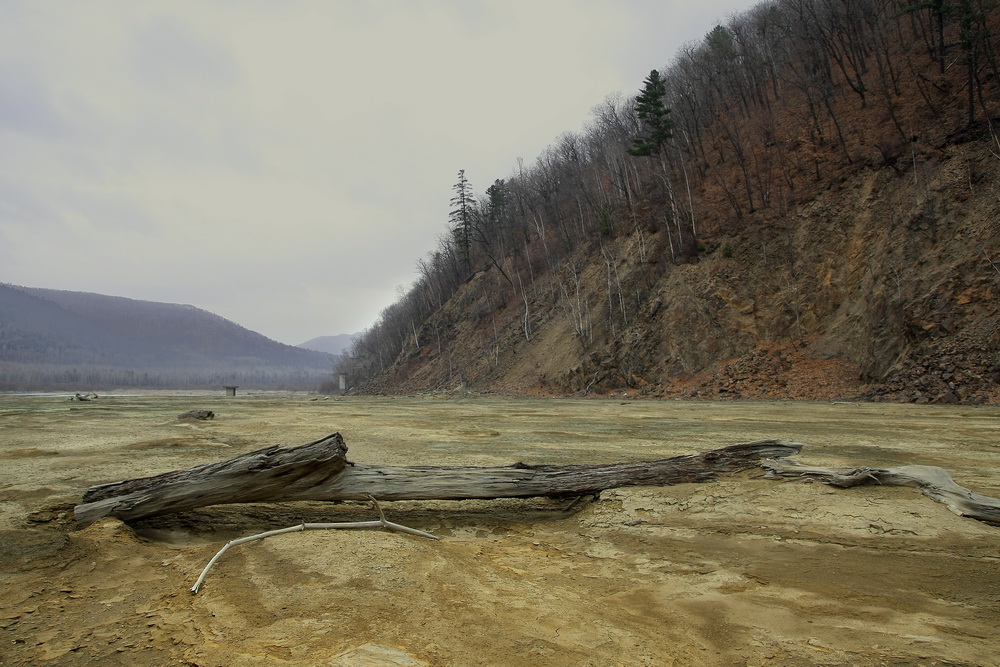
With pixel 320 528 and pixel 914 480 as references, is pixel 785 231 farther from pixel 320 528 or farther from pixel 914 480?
pixel 320 528

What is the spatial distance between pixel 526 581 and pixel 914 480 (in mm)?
4870

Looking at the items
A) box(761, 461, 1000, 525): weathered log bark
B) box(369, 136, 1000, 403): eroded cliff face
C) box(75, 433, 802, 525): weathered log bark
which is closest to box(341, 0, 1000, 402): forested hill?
box(369, 136, 1000, 403): eroded cliff face

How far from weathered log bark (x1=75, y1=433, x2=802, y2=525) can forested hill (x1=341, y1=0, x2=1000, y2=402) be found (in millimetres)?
16743

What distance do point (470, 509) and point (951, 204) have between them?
26.8 meters

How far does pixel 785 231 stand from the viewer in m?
30.6

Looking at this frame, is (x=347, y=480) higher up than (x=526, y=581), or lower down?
higher up

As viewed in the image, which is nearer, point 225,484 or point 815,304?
point 225,484

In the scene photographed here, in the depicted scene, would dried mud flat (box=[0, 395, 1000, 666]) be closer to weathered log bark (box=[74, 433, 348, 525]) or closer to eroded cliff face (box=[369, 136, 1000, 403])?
weathered log bark (box=[74, 433, 348, 525])

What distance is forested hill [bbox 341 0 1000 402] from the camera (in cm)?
2189

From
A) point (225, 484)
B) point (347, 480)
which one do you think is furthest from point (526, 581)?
point (225, 484)

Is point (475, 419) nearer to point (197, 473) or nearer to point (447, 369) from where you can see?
point (197, 473)

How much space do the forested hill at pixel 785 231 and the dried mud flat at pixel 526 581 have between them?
16.8 metres

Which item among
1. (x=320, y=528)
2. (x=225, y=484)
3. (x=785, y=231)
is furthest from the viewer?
(x=785, y=231)

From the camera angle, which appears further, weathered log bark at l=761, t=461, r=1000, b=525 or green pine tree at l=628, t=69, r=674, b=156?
green pine tree at l=628, t=69, r=674, b=156
